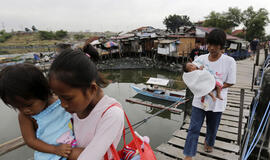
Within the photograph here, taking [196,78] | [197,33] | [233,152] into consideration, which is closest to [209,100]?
[196,78]

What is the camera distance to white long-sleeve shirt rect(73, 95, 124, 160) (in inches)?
29.3

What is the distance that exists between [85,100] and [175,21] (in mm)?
43053

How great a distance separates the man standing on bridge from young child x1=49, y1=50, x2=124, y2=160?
1520 mm

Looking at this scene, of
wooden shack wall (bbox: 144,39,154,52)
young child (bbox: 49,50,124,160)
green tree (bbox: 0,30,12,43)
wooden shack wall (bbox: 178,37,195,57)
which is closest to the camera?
young child (bbox: 49,50,124,160)

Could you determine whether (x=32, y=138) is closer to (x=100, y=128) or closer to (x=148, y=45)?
(x=100, y=128)

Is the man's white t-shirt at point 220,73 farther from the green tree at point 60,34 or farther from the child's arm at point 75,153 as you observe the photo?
the green tree at point 60,34

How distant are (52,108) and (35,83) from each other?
0.19 meters

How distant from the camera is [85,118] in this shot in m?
0.85

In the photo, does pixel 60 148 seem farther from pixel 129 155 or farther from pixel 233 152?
pixel 233 152

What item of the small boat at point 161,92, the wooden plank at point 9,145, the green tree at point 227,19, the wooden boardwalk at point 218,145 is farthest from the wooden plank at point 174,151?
the green tree at point 227,19

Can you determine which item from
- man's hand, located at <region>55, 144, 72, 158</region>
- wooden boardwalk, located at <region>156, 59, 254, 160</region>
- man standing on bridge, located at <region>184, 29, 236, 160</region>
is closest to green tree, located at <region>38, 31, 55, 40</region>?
wooden boardwalk, located at <region>156, 59, 254, 160</region>

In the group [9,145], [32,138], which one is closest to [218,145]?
[32,138]

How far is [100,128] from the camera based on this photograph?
76 cm

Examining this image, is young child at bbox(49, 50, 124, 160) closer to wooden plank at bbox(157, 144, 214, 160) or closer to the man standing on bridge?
the man standing on bridge
